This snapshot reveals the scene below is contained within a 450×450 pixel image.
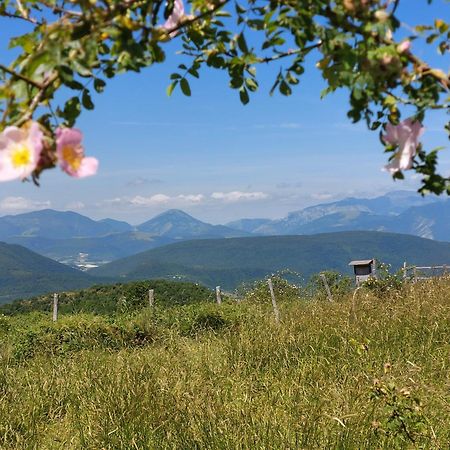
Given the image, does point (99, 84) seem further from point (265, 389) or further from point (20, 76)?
point (265, 389)

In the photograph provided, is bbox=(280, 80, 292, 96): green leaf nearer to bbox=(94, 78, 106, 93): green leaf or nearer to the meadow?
bbox=(94, 78, 106, 93): green leaf

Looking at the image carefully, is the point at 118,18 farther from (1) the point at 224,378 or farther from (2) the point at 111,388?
(1) the point at 224,378

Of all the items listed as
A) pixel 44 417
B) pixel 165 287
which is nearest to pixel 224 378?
pixel 44 417

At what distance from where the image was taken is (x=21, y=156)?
1.12 metres

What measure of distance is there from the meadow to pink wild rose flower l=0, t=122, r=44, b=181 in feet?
8.29

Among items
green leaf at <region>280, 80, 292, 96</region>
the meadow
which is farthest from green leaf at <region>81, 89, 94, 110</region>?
the meadow

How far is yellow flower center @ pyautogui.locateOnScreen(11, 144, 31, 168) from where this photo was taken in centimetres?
112

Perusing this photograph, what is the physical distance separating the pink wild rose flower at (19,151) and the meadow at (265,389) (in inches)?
99.5

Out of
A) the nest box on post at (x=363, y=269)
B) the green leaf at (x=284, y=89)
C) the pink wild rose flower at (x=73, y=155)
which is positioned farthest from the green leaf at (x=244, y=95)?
the nest box on post at (x=363, y=269)

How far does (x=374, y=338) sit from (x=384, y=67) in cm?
547

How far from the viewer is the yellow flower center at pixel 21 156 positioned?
1115 millimetres

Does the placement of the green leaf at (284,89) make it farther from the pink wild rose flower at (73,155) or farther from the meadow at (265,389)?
the meadow at (265,389)

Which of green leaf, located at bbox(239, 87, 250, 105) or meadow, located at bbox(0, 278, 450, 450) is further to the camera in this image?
meadow, located at bbox(0, 278, 450, 450)

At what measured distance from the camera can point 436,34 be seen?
1442 millimetres
